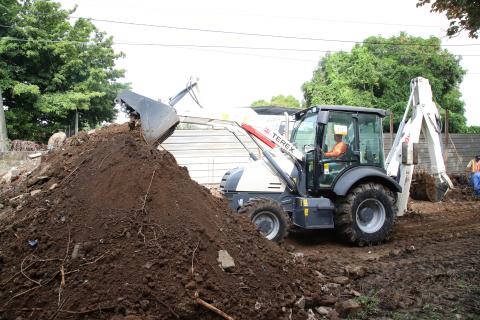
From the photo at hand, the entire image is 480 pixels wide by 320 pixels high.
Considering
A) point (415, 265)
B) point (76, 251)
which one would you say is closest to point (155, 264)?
point (76, 251)

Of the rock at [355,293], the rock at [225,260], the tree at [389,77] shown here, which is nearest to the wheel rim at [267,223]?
the rock at [355,293]

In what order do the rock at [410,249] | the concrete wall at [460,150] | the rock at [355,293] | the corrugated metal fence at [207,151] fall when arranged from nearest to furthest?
the rock at [355,293] < the rock at [410,249] < the corrugated metal fence at [207,151] < the concrete wall at [460,150]

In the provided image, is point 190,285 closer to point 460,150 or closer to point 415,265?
point 415,265

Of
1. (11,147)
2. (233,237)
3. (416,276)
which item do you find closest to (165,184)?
(233,237)

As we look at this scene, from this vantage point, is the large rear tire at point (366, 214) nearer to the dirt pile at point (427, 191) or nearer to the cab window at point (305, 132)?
the cab window at point (305, 132)

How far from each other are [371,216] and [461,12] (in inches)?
138

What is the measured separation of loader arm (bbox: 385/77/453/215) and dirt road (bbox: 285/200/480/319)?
0.80 meters

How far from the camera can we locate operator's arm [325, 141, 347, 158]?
22.9 ft

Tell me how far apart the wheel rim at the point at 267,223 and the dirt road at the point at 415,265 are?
0.39 metres

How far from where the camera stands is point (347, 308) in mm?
4199

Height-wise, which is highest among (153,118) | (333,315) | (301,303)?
(153,118)

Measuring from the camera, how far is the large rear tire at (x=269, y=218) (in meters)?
6.37

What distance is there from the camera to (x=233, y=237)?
4.66 metres

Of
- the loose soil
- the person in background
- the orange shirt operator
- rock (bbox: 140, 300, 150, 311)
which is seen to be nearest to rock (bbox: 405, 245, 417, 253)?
the loose soil
